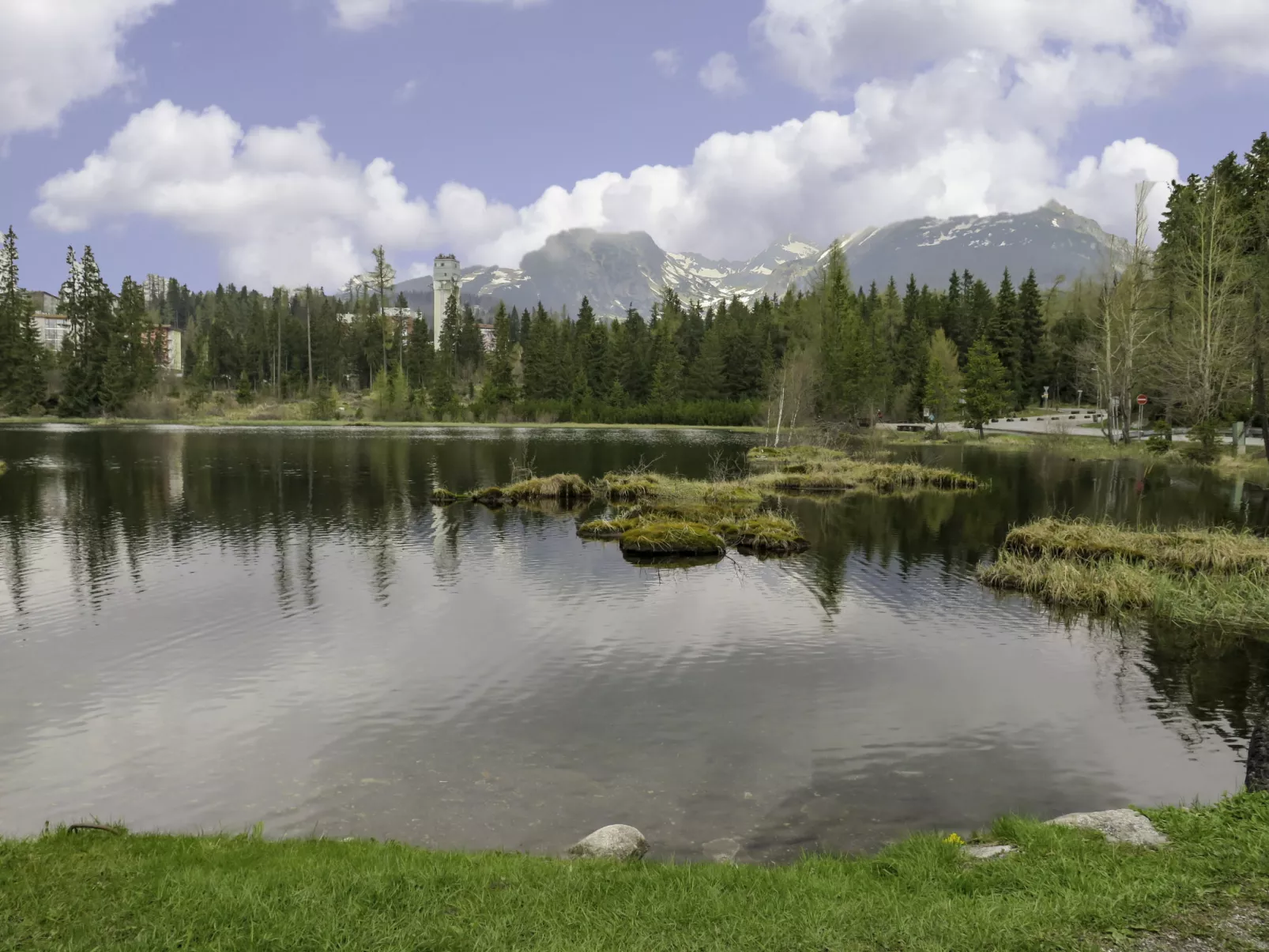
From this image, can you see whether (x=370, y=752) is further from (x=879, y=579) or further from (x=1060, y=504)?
(x=1060, y=504)

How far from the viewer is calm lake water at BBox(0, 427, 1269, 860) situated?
10383 mm

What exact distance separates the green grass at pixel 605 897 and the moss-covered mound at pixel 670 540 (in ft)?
63.9

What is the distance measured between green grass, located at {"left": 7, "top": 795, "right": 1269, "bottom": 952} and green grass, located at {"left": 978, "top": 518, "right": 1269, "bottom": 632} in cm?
1362

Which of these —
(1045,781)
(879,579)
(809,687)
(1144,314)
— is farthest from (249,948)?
(1144,314)

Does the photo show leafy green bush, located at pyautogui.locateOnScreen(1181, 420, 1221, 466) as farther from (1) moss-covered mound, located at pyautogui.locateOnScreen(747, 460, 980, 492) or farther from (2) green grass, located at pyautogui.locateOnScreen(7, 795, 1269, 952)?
(2) green grass, located at pyautogui.locateOnScreen(7, 795, 1269, 952)

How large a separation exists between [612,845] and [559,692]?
5.95m

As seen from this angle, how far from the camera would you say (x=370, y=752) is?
1180 centimetres

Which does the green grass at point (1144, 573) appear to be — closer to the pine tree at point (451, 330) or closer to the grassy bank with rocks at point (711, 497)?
the grassy bank with rocks at point (711, 497)

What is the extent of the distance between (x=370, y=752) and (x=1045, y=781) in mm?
9400

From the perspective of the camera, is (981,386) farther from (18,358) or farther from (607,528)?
(18,358)

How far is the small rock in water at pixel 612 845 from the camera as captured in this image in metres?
8.50

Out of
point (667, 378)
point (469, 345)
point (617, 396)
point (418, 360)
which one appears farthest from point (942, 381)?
point (469, 345)

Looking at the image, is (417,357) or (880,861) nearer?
(880,861)

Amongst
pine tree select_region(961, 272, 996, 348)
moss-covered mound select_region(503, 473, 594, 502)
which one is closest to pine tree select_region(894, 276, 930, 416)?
pine tree select_region(961, 272, 996, 348)
